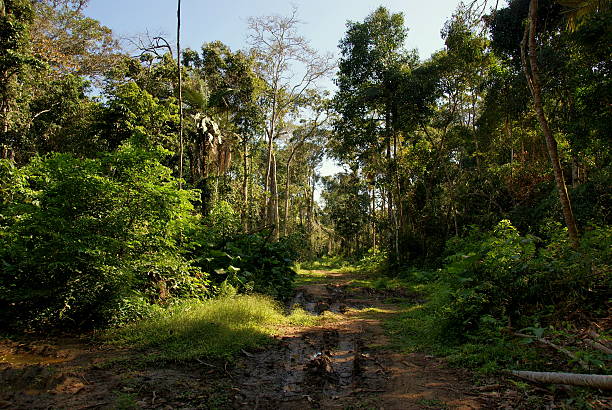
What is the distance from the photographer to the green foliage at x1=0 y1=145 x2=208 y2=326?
5625 mm

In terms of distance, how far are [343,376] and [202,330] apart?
2607mm

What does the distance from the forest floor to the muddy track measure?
0.04 ft

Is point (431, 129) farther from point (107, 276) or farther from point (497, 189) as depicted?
point (107, 276)

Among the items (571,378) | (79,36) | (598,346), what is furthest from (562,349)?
(79,36)

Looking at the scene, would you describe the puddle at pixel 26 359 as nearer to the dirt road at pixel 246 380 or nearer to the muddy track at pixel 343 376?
the dirt road at pixel 246 380

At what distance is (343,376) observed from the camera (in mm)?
4668

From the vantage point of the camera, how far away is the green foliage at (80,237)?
221 inches

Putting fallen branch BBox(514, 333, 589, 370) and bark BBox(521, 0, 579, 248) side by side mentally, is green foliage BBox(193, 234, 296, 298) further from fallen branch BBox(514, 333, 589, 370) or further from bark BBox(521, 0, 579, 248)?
bark BBox(521, 0, 579, 248)

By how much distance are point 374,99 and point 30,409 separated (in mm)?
17955

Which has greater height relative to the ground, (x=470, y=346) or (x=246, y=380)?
(x=470, y=346)

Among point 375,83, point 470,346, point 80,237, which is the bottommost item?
point 470,346

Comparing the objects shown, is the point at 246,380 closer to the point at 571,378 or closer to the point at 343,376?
the point at 343,376

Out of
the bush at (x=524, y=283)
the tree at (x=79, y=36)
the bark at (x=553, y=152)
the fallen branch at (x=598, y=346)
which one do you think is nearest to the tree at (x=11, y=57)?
the tree at (x=79, y=36)

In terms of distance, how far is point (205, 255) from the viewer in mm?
9508
